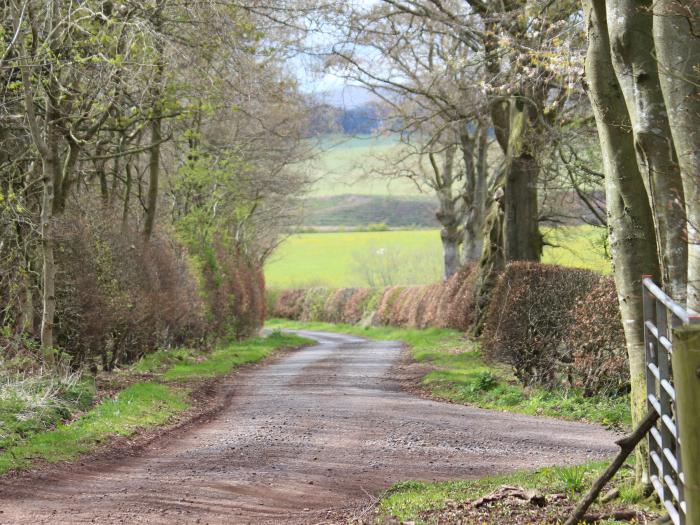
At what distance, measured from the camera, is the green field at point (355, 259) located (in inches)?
2778

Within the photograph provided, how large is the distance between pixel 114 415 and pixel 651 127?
8.73 m

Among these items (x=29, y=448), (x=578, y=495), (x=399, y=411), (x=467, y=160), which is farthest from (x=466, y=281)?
(x=578, y=495)

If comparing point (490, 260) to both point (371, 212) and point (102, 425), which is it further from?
point (371, 212)

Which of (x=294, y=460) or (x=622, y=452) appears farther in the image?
(x=294, y=460)

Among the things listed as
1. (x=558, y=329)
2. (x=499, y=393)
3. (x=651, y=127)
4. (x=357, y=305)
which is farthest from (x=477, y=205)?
(x=651, y=127)

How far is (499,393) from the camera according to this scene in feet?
47.4

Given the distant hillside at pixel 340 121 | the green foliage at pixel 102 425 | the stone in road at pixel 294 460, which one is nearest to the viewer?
the stone in road at pixel 294 460

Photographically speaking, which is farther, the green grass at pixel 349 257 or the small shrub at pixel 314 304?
the green grass at pixel 349 257

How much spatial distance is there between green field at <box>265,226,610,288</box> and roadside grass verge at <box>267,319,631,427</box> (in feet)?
112

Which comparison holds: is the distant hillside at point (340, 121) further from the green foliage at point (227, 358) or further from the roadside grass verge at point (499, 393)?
the roadside grass verge at point (499, 393)

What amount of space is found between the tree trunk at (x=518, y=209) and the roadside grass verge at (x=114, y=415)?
7.57 m

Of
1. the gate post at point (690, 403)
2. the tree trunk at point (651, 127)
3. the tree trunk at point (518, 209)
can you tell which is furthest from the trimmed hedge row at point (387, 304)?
the gate post at point (690, 403)

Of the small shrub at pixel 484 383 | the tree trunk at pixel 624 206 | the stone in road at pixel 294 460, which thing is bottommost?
the small shrub at pixel 484 383

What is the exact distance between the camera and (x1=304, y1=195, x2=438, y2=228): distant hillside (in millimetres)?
107812
